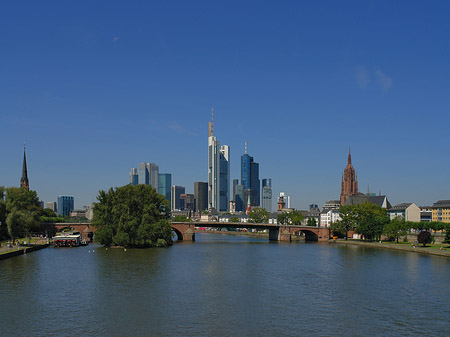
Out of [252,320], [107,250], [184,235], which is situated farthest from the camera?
[184,235]

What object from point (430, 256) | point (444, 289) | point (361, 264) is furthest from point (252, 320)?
point (430, 256)

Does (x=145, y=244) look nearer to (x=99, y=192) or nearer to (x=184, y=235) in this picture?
(x=99, y=192)

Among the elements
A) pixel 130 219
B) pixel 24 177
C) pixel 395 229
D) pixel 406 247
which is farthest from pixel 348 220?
pixel 24 177

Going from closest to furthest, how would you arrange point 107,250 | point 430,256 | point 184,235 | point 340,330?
point 340,330 → point 430,256 → point 107,250 → point 184,235

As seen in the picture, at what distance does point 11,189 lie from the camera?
116500 mm

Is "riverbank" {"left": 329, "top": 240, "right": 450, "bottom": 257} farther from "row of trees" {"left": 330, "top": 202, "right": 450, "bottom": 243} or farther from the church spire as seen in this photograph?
the church spire

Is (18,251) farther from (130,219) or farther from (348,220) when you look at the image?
(348,220)

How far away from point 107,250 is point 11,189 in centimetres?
3769

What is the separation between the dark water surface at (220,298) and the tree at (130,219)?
2229cm

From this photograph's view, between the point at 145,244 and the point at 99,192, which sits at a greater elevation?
the point at 99,192

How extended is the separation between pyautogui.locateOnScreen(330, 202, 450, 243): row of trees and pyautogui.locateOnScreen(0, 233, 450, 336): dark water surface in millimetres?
44694

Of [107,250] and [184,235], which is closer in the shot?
[107,250]

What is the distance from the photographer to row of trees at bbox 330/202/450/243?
121 metres

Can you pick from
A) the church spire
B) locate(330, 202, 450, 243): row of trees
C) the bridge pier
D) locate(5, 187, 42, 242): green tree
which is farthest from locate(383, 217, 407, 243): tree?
the church spire
